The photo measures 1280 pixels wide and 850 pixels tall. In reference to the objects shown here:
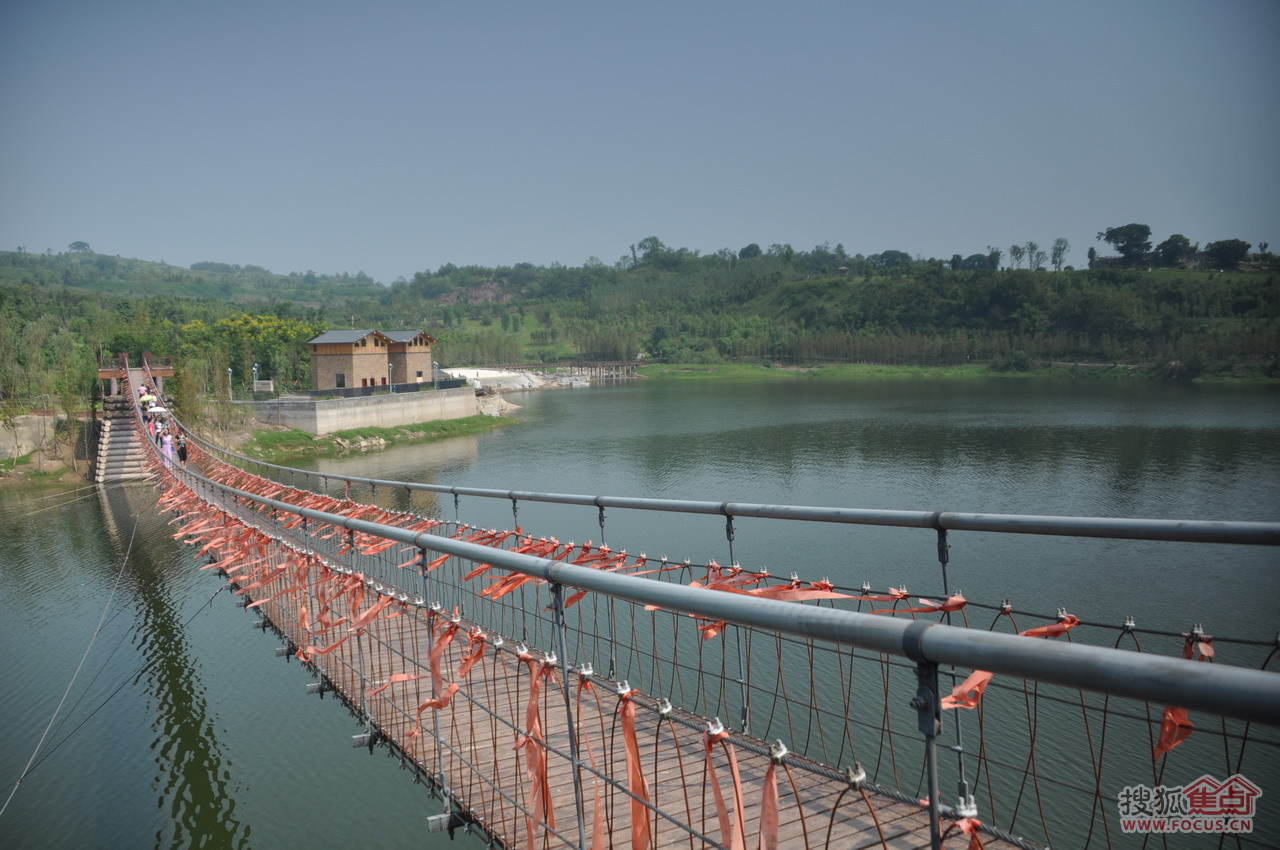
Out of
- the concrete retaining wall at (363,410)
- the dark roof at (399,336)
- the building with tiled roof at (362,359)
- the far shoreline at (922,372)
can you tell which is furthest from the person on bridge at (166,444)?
the far shoreline at (922,372)

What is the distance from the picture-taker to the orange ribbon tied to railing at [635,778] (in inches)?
106

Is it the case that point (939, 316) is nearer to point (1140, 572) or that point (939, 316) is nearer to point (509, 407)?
point (509, 407)

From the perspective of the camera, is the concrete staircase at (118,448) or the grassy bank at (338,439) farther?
the grassy bank at (338,439)

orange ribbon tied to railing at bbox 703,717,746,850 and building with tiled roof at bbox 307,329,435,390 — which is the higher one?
building with tiled roof at bbox 307,329,435,390

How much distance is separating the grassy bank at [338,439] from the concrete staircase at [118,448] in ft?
15.5

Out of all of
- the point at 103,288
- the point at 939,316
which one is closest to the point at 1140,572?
the point at 939,316

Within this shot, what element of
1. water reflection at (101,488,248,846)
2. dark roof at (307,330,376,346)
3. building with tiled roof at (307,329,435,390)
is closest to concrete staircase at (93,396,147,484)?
water reflection at (101,488,248,846)

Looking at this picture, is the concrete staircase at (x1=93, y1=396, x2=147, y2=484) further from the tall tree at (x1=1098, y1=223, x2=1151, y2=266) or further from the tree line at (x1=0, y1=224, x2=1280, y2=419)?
the tall tree at (x1=1098, y1=223, x2=1151, y2=266)

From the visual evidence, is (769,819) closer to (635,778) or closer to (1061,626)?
(635,778)

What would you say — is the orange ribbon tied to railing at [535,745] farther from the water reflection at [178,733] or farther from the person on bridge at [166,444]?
the person on bridge at [166,444]

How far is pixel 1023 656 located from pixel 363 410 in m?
38.2

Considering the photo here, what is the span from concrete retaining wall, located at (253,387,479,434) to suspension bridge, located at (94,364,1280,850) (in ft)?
80.5

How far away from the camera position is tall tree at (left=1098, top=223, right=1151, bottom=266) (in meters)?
101

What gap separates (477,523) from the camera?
63.3 ft
